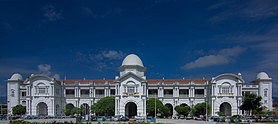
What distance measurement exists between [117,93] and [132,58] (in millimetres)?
10440

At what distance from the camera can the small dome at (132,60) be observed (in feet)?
291

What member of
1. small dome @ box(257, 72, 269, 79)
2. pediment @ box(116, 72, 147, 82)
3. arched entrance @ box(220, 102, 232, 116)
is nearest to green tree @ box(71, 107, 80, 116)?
pediment @ box(116, 72, 147, 82)

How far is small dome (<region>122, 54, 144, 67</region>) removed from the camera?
291 ft

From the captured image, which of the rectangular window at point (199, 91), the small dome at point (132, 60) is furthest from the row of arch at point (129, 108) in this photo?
the small dome at point (132, 60)

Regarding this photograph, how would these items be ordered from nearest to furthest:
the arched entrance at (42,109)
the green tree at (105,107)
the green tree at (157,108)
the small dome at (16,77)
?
the green tree at (157,108) < the green tree at (105,107) < the arched entrance at (42,109) < the small dome at (16,77)

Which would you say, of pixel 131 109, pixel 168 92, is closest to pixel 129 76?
pixel 131 109

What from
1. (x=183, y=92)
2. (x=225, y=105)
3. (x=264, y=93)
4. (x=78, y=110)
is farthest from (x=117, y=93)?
(x=264, y=93)

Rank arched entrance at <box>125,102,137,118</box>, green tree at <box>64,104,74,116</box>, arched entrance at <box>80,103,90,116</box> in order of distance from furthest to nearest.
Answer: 1. green tree at <box>64,104,74,116</box>
2. arched entrance at <box>80,103,90,116</box>
3. arched entrance at <box>125,102,137,118</box>

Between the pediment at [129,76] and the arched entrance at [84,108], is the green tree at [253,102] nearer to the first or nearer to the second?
the pediment at [129,76]

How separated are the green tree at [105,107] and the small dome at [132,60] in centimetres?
981

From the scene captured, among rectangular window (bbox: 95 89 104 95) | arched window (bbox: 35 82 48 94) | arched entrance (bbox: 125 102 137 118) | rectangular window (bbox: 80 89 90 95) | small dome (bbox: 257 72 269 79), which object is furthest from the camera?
rectangular window (bbox: 80 89 90 95)

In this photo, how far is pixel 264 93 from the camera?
9181 cm

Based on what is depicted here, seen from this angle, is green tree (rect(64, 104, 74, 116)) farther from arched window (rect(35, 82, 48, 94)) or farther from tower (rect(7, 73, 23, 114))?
tower (rect(7, 73, 23, 114))

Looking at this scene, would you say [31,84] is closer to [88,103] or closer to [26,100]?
[26,100]
